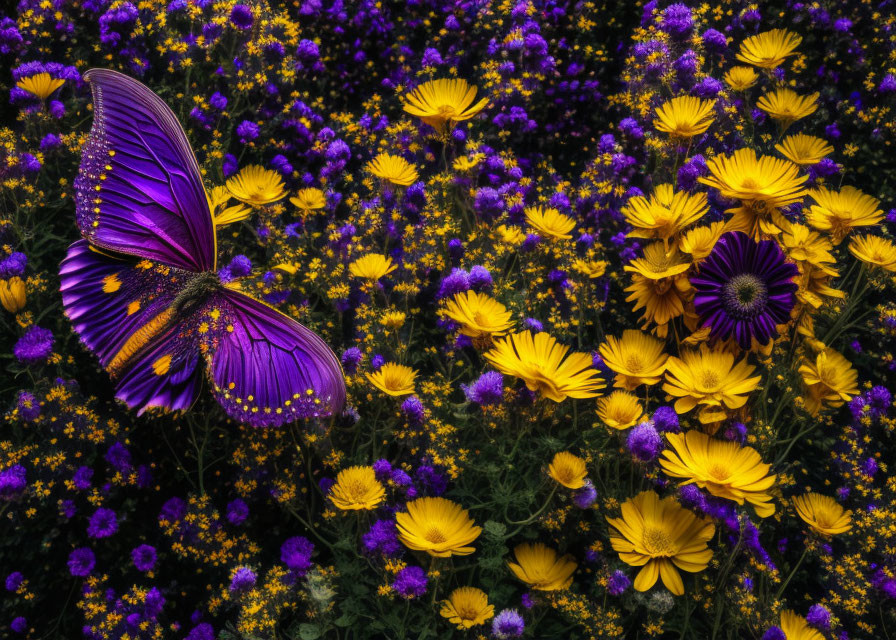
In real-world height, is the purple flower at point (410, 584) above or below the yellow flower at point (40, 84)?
below

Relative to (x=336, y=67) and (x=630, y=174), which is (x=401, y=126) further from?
(x=630, y=174)

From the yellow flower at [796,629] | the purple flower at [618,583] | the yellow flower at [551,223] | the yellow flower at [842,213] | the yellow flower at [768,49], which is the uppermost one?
the yellow flower at [768,49]

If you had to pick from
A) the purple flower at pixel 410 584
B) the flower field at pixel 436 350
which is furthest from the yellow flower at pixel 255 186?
the purple flower at pixel 410 584

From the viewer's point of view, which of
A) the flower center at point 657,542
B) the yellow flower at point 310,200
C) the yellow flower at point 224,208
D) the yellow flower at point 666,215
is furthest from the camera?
the yellow flower at point 310,200

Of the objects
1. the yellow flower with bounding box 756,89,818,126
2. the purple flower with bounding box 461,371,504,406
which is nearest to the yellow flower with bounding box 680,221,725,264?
the purple flower with bounding box 461,371,504,406

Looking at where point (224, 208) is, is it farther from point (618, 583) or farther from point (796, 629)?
point (796, 629)

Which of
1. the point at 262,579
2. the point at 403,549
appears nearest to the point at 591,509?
the point at 403,549

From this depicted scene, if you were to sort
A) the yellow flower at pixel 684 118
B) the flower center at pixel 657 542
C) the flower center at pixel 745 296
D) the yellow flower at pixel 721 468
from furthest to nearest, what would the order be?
the yellow flower at pixel 684 118
the flower center at pixel 745 296
the flower center at pixel 657 542
the yellow flower at pixel 721 468

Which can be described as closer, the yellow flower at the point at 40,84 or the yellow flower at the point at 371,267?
the yellow flower at the point at 371,267

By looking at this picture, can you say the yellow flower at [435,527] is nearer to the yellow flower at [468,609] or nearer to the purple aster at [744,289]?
the yellow flower at [468,609]
